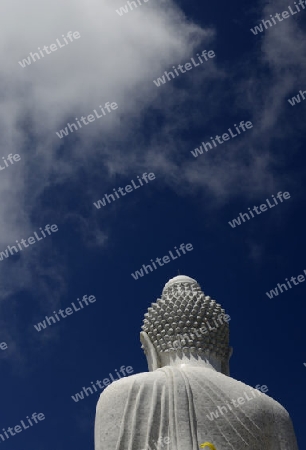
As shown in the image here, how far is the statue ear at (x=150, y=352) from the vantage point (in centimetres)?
998

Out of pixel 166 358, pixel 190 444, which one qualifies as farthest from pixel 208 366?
pixel 190 444

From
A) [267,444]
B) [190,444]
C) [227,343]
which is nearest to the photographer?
[190,444]

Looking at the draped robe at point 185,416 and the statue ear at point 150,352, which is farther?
the statue ear at point 150,352

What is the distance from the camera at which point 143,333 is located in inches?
405

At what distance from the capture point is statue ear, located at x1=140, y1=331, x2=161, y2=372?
998 cm

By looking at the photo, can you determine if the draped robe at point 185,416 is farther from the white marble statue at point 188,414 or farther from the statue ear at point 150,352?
the statue ear at point 150,352

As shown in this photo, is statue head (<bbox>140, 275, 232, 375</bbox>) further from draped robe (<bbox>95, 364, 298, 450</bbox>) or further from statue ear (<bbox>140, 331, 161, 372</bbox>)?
draped robe (<bbox>95, 364, 298, 450</bbox>)

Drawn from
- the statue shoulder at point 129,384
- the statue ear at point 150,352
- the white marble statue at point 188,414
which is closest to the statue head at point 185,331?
the statue ear at point 150,352

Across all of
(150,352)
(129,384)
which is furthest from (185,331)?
(129,384)

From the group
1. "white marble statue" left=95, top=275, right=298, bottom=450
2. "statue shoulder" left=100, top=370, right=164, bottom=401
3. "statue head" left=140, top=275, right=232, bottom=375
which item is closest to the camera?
"white marble statue" left=95, top=275, right=298, bottom=450

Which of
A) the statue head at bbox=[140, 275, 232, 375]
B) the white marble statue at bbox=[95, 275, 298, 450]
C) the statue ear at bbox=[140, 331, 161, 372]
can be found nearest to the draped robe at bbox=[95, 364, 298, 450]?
the white marble statue at bbox=[95, 275, 298, 450]

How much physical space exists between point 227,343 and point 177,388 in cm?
222

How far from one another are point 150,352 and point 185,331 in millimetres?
696

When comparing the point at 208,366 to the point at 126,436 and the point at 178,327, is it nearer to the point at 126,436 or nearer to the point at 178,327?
the point at 178,327
